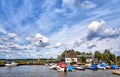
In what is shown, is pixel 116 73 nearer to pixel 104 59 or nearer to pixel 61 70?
pixel 61 70

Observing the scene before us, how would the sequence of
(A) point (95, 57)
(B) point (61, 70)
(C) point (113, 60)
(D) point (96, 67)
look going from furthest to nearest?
(A) point (95, 57) → (C) point (113, 60) → (D) point (96, 67) → (B) point (61, 70)

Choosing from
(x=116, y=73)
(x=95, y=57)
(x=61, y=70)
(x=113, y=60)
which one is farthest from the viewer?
(x=95, y=57)

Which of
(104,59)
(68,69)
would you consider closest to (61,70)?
(68,69)

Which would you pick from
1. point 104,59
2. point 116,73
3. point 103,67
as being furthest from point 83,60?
point 116,73

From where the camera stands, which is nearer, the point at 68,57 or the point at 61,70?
the point at 61,70

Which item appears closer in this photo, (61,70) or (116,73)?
(116,73)

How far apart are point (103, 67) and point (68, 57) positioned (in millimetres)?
69178

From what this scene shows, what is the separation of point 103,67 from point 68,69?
2514 cm

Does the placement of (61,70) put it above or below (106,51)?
below

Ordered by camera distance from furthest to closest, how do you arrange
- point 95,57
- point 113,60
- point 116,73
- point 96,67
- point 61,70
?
point 95,57
point 113,60
point 96,67
point 61,70
point 116,73

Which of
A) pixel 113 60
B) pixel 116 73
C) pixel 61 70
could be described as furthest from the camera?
pixel 113 60

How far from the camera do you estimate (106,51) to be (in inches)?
7106

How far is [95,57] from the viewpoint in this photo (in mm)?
179125

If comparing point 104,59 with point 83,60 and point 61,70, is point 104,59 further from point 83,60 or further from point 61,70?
point 61,70
